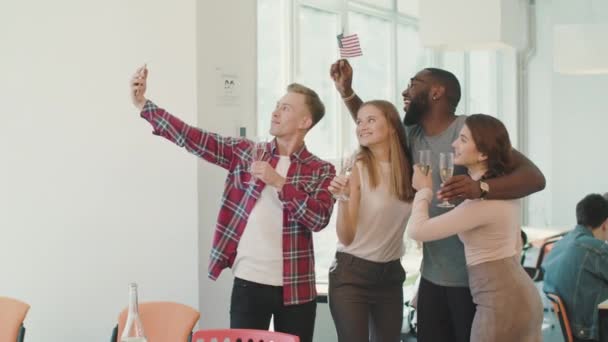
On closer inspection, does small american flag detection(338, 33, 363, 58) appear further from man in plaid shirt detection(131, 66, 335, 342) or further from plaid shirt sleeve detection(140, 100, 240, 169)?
plaid shirt sleeve detection(140, 100, 240, 169)

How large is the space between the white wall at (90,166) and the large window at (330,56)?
2.14 m

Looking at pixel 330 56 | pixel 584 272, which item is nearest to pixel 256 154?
pixel 584 272

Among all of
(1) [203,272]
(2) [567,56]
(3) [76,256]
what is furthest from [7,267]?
(2) [567,56]

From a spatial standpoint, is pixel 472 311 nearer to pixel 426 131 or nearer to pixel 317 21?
pixel 426 131

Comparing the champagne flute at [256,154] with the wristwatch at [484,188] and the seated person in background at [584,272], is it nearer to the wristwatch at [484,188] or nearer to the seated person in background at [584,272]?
the wristwatch at [484,188]

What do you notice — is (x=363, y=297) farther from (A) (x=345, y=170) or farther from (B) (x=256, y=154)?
(B) (x=256, y=154)

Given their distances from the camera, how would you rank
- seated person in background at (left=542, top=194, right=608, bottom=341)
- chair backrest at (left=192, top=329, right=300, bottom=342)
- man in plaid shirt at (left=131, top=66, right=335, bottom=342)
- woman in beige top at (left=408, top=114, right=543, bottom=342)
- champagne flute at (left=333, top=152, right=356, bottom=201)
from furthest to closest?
seated person in background at (left=542, top=194, right=608, bottom=341)
man in plaid shirt at (left=131, top=66, right=335, bottom=342)
champagne flute at (left=333, top=152, right=356, bottom=201)
woman in beige top at (left=408, top=114, right=543, bottom=342)
chair backrest at (left=192, top=329, right=300, bottom=342)

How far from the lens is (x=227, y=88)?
451cm

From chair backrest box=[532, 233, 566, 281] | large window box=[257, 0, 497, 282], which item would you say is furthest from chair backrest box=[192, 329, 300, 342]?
chair backrest box=[532, 233, 566, 281]

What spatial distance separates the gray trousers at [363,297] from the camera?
129 inches

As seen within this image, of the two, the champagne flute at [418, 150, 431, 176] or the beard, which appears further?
the beard

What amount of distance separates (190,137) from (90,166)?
1.06m

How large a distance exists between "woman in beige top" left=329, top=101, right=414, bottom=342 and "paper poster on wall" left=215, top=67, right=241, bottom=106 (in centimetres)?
127

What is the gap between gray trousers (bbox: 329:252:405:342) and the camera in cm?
329
